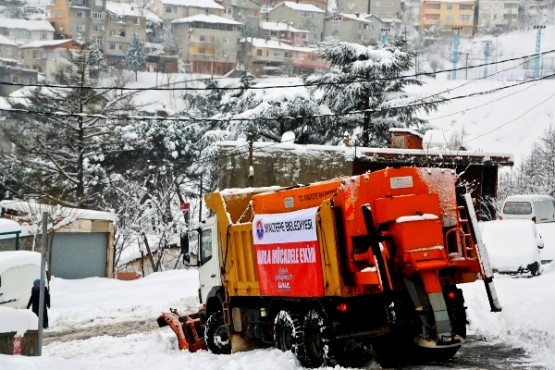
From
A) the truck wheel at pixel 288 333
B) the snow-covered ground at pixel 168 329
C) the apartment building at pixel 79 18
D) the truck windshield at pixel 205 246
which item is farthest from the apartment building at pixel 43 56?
the truck wheel at pixel 288 333

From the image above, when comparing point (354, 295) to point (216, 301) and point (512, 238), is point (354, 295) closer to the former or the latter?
point (216, 301)

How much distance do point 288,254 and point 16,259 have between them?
1229 centimetres

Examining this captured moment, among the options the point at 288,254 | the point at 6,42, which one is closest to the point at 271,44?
the point at 6,42

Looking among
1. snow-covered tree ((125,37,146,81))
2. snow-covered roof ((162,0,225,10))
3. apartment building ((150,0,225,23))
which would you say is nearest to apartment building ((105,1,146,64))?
snow-covered tree ((125,37,146,81))

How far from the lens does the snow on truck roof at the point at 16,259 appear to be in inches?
952

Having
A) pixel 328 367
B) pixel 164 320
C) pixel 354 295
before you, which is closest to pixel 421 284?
pixel 354 295

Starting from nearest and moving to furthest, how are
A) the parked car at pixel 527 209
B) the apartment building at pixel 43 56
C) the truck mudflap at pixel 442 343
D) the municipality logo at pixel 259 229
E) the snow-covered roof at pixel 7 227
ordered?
1. the truck mudflap at pixel 442 343
2. the municipality logo at pixel 259 229
3. the snow-covered roof at pixel 7 227
4. the parked car at pixel 527 209
5. the apartment building at pixel 43 56

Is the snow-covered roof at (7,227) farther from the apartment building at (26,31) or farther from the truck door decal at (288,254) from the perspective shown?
the apartment building at (26,31)

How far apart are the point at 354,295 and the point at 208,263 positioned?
5.19m

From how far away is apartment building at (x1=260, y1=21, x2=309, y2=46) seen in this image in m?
185

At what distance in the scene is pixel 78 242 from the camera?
38031 millimetres

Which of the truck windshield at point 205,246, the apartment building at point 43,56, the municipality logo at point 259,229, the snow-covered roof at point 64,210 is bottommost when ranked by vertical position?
the snow-covered roof at point 64,210

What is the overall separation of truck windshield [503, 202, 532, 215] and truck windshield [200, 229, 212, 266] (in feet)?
63.1

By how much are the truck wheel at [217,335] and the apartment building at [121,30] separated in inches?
5717
